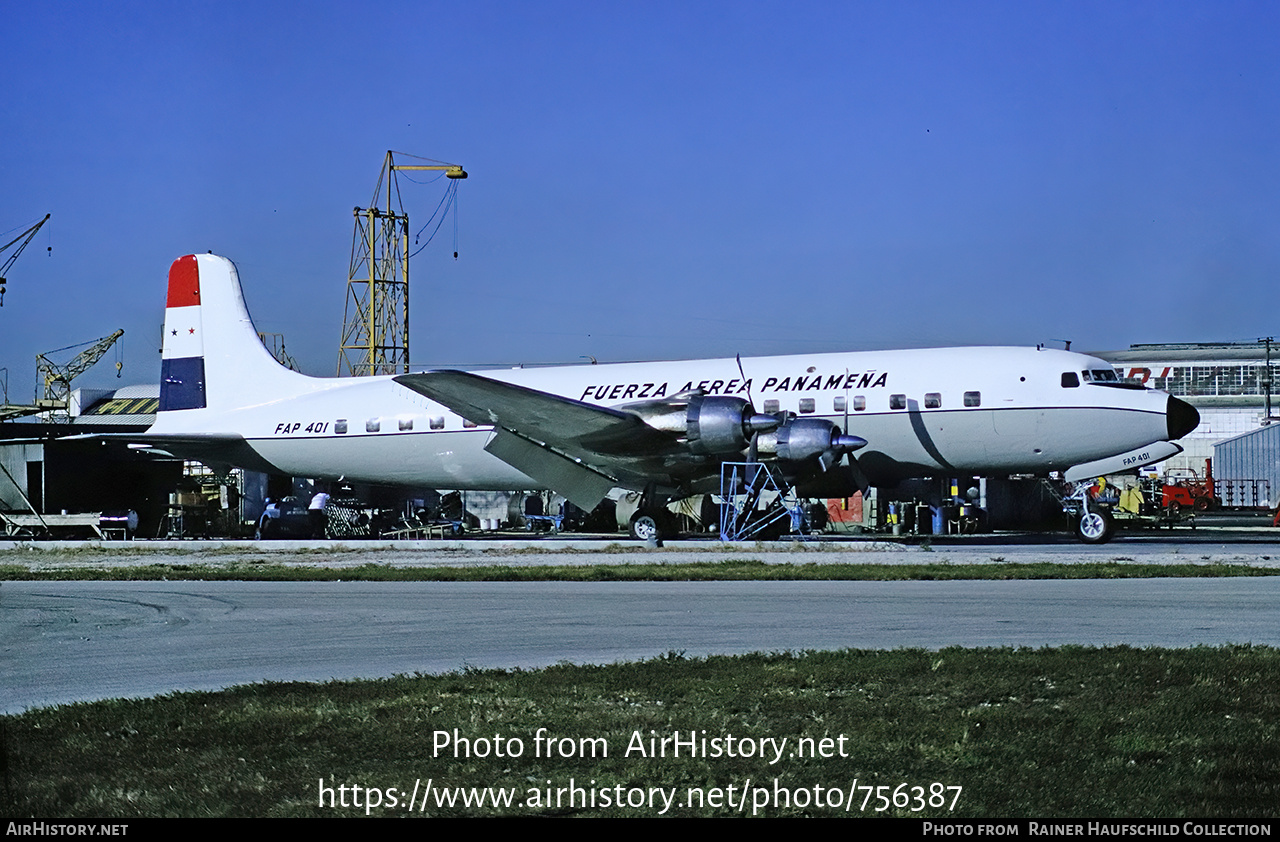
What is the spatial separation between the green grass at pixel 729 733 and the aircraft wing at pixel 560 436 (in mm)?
16430

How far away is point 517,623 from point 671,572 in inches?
251

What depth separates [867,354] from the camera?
2855cm

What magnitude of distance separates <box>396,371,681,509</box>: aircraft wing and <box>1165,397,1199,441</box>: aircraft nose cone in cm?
1088

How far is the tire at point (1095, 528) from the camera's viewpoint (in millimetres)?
26562

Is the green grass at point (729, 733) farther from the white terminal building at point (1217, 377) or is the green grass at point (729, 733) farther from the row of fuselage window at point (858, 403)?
the white terminal building at point (1217, 377)

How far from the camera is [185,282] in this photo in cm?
3494

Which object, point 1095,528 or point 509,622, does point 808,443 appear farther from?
point 509,622

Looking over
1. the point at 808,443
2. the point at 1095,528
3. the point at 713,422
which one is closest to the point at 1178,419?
the point at 1095,528

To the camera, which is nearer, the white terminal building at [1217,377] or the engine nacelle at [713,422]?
the engine nacelle at [713,422]

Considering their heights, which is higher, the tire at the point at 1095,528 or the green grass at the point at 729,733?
the tire at the point at 1095,528

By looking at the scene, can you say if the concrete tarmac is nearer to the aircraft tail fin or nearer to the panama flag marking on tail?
the aircraft tail fin

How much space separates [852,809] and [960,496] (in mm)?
31283

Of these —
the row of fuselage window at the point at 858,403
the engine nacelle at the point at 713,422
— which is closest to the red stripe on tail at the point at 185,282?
the row of fuselage window at the point at 858,403

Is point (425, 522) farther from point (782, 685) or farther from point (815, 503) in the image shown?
point (782, 685)
